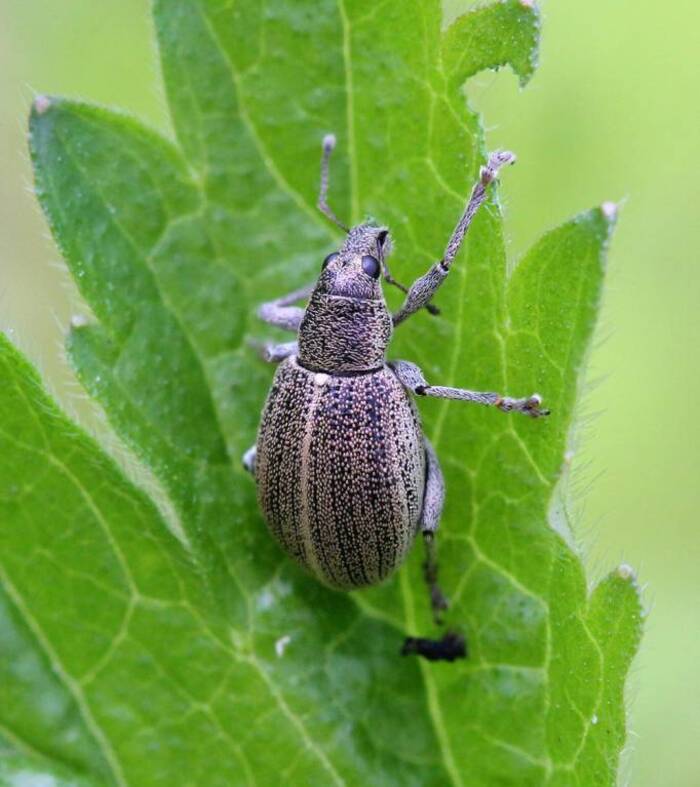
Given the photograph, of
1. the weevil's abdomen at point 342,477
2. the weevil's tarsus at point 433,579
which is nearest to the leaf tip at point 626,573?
the weevil's tarsus at point 433,579

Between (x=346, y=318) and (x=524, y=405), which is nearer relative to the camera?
(x=524, y=405)

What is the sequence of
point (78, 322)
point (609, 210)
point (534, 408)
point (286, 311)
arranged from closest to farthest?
point (609, 210)
point (534, 408)
point (78, 322)
point (286, 311)

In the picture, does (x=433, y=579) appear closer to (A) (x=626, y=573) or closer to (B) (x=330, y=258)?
(A) (x=626, y=573)

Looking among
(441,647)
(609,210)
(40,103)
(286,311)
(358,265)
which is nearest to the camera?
(609,210)

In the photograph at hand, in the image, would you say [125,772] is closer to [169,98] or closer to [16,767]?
[16,767]

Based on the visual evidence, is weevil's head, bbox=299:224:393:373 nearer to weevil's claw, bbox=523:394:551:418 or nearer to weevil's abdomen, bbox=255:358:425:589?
weevil's abdomen, bbox=255:358:425:589

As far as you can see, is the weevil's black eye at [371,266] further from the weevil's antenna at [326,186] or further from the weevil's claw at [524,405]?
the weevil's claw at [524,405]

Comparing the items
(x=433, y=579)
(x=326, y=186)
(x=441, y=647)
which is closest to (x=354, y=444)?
(x=433, y=579)

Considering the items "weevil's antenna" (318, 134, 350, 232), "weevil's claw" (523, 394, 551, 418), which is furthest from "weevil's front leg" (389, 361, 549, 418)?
"weevil's antenna" (318, 134, 350, 232)
